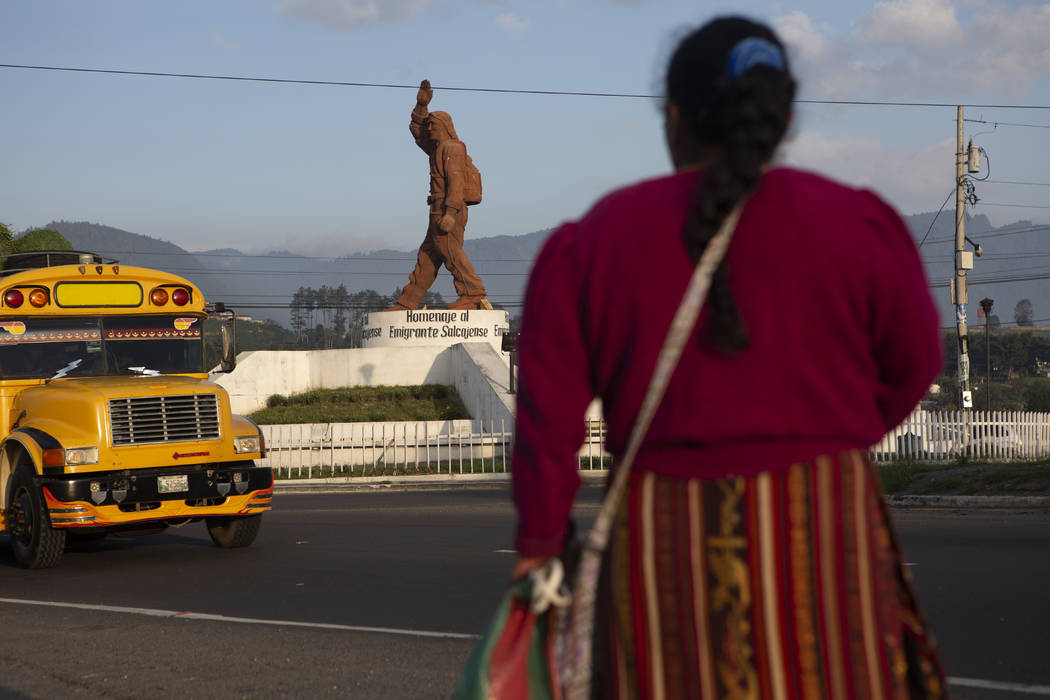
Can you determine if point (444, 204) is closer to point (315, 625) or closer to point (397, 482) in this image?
point (397, 482)

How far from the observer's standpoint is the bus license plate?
33.3ft

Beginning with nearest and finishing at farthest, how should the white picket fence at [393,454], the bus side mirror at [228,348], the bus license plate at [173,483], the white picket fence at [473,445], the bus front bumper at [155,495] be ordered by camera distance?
1. the bus front bumper at [155,495]
2. the bus license plate at [173,483]
3. the bus side mirror at [228,348]
4. the white picket fence at [473,445]
5. the white picket fence at [393,454]

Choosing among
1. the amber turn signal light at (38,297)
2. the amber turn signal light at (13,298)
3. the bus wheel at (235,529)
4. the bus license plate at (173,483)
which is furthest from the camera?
the bus wheel at (235,529)

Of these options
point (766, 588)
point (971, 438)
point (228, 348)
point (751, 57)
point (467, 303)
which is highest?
point (751, 57)

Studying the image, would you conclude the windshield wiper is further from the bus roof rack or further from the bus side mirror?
the bus side mirror

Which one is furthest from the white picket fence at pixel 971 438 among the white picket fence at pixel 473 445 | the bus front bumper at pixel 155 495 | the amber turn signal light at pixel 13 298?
the amber turn signal light at pixel 13 298

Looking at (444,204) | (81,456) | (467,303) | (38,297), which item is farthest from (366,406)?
(81,456)

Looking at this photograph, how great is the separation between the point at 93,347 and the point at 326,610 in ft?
15.7

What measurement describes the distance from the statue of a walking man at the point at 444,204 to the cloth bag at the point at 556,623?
36411mm

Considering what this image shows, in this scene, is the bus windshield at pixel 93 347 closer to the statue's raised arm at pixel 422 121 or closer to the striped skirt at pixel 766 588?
the striped skirt at pixel 766 588

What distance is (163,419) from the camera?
10.4 meters

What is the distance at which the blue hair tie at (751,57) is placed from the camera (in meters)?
2.24

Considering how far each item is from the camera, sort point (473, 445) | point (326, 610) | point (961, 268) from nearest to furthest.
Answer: point (326, 610), point (473, 445), point (961, 268)

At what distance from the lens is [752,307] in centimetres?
218
